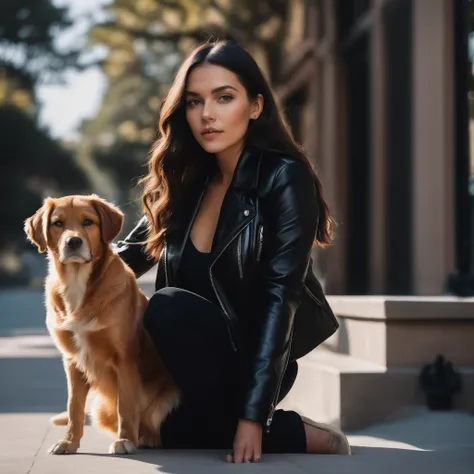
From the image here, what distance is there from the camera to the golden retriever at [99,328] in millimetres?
4730

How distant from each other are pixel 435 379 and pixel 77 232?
87.7 inches

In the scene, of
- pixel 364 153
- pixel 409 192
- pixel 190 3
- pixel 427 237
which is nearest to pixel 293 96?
pixel 190 3

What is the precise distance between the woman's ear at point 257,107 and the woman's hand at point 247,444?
1.37 meters

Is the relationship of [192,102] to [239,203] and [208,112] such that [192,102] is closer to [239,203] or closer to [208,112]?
[208,112]

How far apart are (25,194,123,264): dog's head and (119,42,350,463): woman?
20 centimetres

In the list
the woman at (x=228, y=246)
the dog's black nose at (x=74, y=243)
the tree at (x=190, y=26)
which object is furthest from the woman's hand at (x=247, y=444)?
the tree at (x=190, y=26)

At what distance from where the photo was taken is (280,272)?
4504 millimetres

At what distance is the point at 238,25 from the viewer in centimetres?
1969

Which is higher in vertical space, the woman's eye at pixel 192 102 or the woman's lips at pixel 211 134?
the woman's eye at pixel 192 102

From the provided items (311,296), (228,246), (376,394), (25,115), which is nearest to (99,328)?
(228,246)

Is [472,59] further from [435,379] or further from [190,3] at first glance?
[190,3]

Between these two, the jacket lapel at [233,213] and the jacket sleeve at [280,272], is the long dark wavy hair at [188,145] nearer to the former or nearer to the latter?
the jacket lapel at [233,213]

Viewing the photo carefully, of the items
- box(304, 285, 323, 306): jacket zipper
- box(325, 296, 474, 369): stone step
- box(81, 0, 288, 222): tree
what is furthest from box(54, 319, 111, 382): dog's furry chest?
box(81, 0, 288, 222): tree

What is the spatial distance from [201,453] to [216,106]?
1.50 metres
